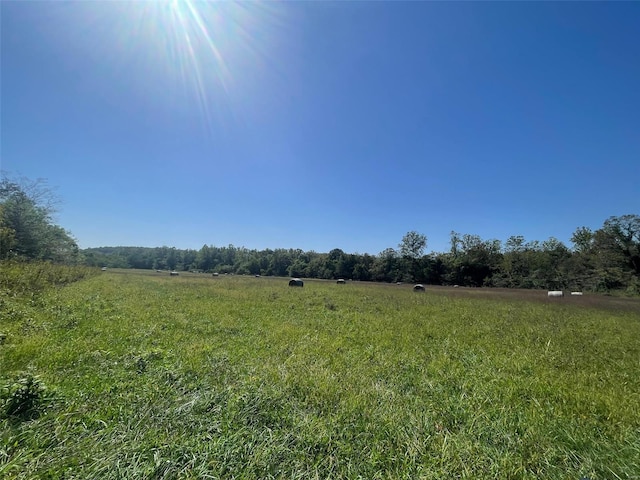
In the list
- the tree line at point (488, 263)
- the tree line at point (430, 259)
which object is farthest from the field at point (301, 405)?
the tree line at point (488, 263)

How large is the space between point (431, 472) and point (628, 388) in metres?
5.61

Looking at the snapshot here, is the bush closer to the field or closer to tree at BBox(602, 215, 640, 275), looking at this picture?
the field

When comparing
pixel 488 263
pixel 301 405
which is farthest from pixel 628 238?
pixel 301 405

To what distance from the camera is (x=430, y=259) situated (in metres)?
66.8

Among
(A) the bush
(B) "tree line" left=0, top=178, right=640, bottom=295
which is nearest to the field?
(A) the bush

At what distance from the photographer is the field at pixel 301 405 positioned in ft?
9.52

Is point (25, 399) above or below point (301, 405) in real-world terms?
above

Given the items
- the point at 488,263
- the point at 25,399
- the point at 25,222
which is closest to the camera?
the point at 25,399

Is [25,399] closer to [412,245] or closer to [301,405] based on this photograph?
[301,405]

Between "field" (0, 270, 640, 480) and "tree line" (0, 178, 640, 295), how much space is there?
21636mm

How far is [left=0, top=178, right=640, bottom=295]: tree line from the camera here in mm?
26891

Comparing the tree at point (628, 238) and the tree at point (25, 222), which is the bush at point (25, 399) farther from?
the tree at point (628, 238)

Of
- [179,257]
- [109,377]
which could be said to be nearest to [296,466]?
[109,377]

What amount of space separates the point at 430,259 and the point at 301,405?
226 feet
